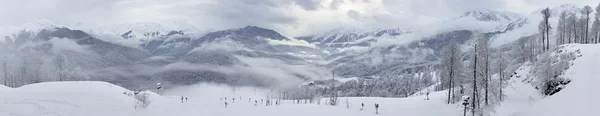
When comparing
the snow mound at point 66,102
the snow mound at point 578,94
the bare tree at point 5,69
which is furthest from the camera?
the bare tree at point 5,69

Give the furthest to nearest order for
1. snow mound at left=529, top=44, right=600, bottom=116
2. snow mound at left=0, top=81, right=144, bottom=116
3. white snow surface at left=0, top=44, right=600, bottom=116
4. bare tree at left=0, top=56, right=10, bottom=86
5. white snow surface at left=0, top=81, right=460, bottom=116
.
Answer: bare tree at left=0, top=56, right=10, bottom=86 < snow mound at left=529, top=44, right=600, bottom=116 < white snow surface at left=0, top=44, right=600, bottom=116 < white snow surface at left=0, top=81, right=460, bottom=116 < snow mound at left=0, top=81, right=144, bottom=116

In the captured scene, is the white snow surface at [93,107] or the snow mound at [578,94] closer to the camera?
the white snow surface at [93,107]

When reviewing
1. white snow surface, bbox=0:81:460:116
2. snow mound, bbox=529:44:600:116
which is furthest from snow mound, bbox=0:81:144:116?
snow mound, bbox=529:44:600:116

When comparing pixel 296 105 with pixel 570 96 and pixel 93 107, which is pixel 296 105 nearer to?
pixel 93 107

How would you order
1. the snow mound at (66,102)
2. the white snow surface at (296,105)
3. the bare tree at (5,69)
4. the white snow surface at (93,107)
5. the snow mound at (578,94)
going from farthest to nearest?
the bare tree at (5,69), the snow mound at (578,94), the white snow surface at (296,105), the white snow surface at (93,107), the snow mound at (66,102)

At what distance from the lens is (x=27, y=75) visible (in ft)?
371

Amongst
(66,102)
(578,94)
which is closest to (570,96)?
(578,94)

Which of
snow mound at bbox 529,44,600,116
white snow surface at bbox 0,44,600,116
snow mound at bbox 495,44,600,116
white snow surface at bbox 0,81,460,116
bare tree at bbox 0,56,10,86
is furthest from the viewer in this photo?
bare tree at bbox 0,56,10,86

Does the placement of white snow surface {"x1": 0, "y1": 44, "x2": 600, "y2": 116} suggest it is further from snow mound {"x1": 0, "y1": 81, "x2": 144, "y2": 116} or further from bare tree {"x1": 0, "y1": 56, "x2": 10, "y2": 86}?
bare tree {"x1": 0, "y1": 56, "x2": 10, "y2": 86}

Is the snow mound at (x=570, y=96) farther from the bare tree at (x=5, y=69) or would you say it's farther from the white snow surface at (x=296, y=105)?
the bare tree at (x=5, y=69)

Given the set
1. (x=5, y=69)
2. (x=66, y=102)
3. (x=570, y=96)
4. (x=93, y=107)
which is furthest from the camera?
(x=5, y=69)

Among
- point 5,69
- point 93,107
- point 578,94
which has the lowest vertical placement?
point 93,107

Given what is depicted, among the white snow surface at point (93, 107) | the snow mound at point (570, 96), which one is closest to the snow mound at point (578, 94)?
the snow mound at point (570, 96)

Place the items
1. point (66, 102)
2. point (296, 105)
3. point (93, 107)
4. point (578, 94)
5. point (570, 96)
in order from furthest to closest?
point (296, 105) → point (570, 96) → point (578, 94) → point (93, 107) → point (66, 102)
